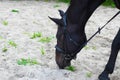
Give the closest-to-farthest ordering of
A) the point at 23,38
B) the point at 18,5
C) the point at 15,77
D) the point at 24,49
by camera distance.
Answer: the point at 15,77 < the point at 24,49 < the point at 23,38 < the point at 18,5

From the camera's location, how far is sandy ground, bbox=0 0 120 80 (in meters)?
A: 4.63

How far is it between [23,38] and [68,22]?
195 cm

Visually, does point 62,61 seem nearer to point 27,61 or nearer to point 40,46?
point 27,61

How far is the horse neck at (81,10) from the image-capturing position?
3.94 metres

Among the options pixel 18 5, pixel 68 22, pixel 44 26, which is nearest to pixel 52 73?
pixel 68 22

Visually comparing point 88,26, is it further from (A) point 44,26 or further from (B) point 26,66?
(B) point 26,66

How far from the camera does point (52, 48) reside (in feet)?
18.2

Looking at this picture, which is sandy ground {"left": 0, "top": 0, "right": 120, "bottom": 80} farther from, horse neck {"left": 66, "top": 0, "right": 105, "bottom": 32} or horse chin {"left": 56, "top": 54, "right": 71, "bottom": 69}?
horse neck {"left": 66, "top": 0, "right": 105, "bottom": 32}

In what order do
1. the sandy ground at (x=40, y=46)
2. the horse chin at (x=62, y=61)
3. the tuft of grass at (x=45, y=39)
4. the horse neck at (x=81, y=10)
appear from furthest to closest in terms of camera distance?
the tuft of grass at (x=45, y=39)
the sandy ground at (x=40, y=46)
the horse chin at (x=62, y=61)
the horse neck at (x=81, y=10)

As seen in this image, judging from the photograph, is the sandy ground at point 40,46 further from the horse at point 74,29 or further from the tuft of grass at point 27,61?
the horse at point 74,29

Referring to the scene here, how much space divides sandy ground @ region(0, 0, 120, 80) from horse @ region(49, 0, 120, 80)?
0.38 metres

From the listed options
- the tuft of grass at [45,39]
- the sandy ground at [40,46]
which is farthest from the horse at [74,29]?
the tuft of grass at [45,39]

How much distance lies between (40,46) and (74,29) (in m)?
1.62

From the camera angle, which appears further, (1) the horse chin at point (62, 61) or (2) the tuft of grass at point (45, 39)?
(2) the tuft of grass at point (45, 39)
